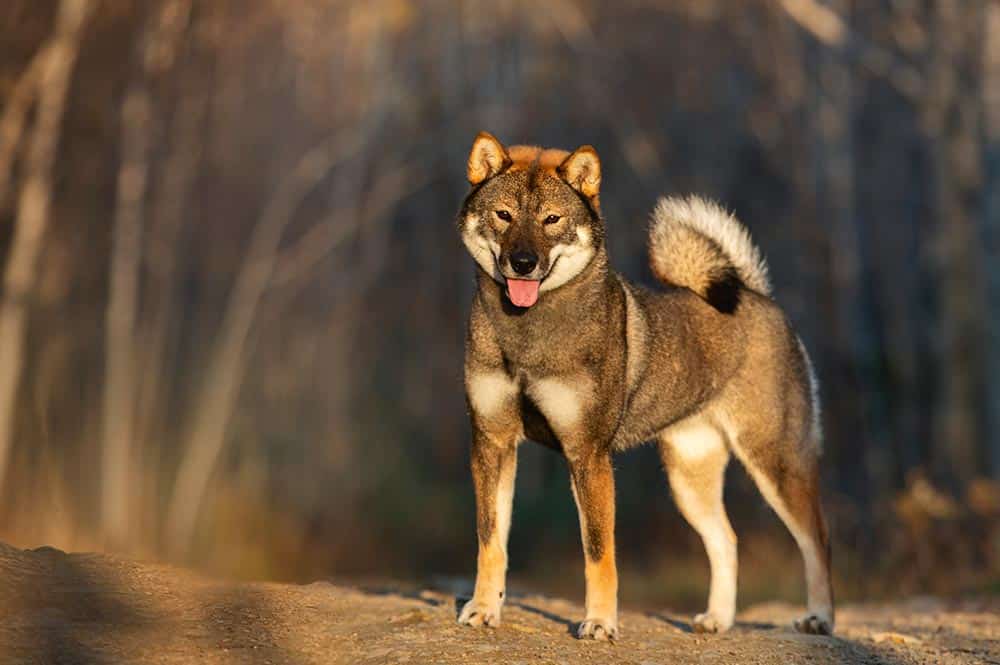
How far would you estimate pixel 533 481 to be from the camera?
23484mm

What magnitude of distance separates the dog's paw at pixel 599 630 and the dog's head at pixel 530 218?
145cm

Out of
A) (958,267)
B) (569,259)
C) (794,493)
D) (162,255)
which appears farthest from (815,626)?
(162,255)

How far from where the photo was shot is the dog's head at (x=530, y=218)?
20.4 feet

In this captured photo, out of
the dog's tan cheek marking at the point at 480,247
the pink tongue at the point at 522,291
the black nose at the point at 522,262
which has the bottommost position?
the pink tongue at the point at 522,291

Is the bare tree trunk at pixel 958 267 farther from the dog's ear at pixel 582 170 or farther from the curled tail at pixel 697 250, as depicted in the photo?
the dog's ear at pixel 582 170

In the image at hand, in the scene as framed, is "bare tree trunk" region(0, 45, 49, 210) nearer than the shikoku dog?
No

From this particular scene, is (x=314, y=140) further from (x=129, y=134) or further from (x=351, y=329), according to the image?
(x=129, y=134)

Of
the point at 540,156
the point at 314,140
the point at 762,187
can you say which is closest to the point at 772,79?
the point at 762,187

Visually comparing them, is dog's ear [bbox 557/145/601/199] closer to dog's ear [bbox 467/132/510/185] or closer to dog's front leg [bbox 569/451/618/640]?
dog's ear [bbox 467/132/510/185]

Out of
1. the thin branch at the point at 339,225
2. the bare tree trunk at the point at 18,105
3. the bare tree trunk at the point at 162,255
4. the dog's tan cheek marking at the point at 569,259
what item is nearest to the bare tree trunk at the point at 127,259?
the bare tree trunk at the point at 162,255

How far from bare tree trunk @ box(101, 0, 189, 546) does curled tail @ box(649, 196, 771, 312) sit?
378 inches

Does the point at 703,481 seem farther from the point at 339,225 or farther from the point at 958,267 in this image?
the point at 339,225

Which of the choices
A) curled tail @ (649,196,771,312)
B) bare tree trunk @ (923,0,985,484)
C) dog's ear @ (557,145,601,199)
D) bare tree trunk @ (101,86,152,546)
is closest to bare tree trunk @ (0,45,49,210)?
bare tree trunk @ (101,86,152,546)

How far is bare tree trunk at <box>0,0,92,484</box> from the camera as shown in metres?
13.5
